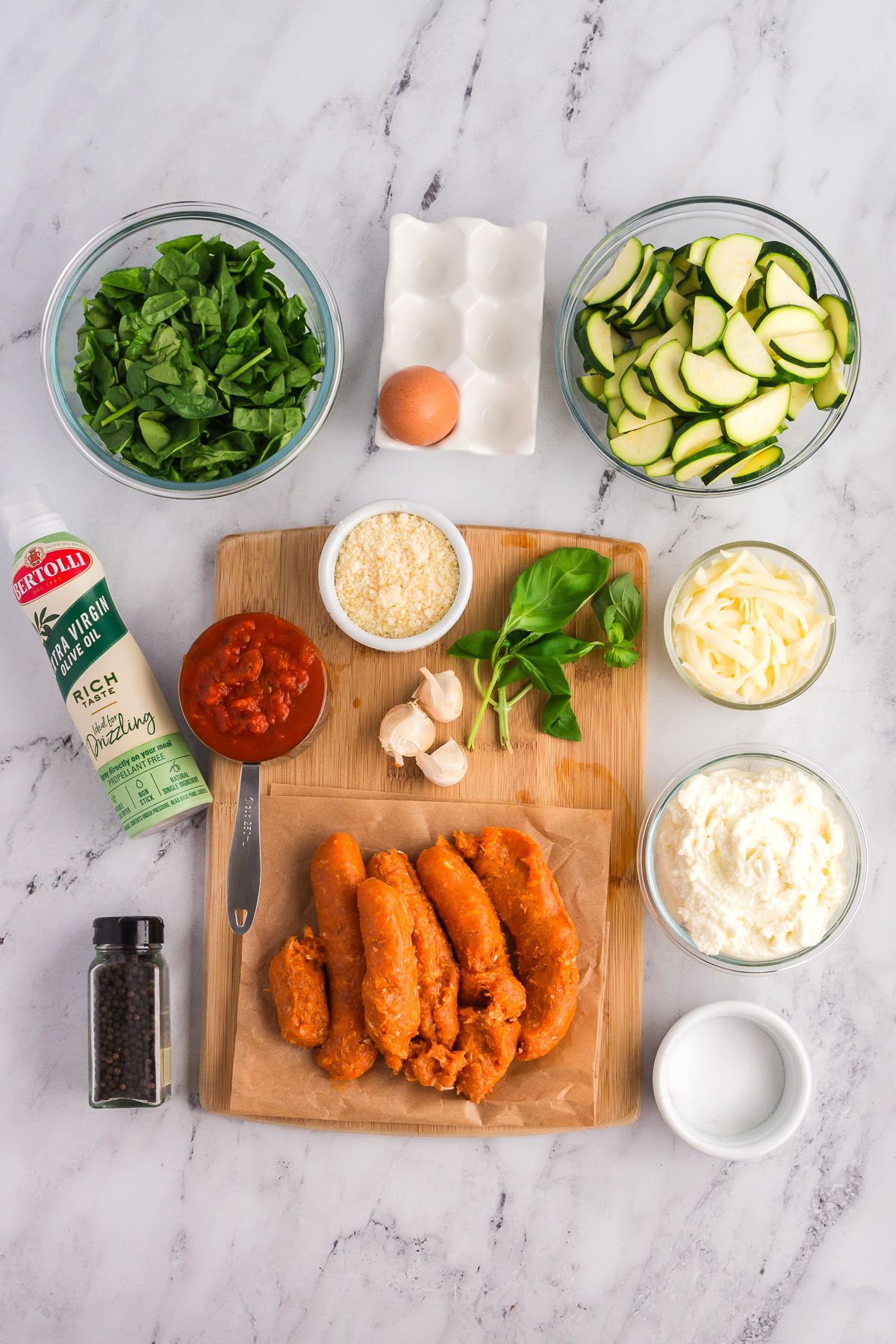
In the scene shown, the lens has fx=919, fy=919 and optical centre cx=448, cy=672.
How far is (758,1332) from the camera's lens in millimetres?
2240

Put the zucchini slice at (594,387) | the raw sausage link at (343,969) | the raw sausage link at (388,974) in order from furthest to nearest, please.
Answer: the zucchini slice at (594,387)
the raw sausage link at (343,969)
the raw sausage link at (388,974)

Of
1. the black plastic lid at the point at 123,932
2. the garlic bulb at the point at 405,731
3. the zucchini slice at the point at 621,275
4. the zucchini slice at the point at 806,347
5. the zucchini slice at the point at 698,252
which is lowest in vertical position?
the black plastic lid at the point at 123,932

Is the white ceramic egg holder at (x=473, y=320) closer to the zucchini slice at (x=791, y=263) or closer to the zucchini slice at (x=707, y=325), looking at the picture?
the zucchini slice at (x=707, y=325)

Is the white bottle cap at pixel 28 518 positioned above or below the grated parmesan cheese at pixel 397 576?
above

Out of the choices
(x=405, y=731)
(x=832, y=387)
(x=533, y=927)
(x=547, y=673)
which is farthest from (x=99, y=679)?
(x=832, y=387)

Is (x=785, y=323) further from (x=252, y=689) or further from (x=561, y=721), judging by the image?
(x=252, y=689)

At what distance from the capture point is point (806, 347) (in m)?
2.00

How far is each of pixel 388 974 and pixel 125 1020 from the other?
25.7 inches

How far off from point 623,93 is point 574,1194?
9.06 ft

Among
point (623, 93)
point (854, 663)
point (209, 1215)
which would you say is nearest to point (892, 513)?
point (854, 663)

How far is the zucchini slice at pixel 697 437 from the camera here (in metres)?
2.02

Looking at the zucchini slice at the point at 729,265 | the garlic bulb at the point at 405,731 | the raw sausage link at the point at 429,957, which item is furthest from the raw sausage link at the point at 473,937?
the zucchini slice at the point at 729,265

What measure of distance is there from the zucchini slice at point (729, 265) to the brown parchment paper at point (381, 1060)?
1.20 meters

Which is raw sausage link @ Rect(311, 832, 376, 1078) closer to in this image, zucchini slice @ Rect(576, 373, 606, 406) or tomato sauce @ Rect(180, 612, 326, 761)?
tomato sauce @ Rect(180, 612, 326, 761)
